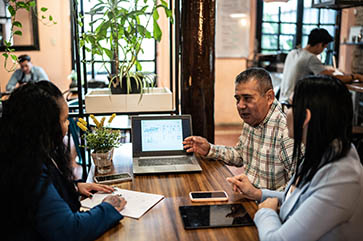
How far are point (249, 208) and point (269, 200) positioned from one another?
134mm

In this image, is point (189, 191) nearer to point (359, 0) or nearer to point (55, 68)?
point (359, 0)

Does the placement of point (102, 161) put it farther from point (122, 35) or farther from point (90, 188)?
point (122, 35)

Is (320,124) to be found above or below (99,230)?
above

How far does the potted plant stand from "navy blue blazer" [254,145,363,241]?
4.63 ft

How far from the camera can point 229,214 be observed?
4.74 ft

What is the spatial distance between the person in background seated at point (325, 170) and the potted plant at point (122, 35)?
1.33 metres

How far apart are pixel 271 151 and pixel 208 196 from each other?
455 mm

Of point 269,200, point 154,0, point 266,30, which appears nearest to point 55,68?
point 266,30

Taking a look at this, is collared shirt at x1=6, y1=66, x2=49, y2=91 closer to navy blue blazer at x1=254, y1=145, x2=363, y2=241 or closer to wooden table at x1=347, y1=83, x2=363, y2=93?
wooden table at x1=347, y1=83, x2=363, y2=93

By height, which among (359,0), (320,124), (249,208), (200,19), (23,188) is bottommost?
(249,208)

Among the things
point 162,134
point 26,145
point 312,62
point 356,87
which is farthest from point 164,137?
point 312,62

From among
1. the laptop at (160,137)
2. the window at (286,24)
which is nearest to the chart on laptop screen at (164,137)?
the laptop at (160,137)

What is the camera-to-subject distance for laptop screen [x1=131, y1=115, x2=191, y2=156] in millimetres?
2076

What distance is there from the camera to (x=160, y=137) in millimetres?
2086
